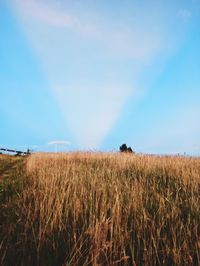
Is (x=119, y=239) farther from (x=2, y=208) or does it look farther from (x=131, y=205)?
(x=2, y=208)

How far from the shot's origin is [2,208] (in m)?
5.11

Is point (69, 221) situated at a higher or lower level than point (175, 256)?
higher

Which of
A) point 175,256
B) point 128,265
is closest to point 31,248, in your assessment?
point 128,265

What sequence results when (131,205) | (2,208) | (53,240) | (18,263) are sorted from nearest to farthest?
(18,263), (53,240), (131,205), (2,208)

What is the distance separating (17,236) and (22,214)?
88cm

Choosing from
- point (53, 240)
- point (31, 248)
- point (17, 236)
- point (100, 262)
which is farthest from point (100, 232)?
point (17, 236)

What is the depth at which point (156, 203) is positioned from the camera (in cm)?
421

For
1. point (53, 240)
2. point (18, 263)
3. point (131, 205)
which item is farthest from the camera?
point (131, 205)

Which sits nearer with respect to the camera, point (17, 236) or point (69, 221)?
point (17, 236)

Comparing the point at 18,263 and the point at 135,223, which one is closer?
the point at 18,263

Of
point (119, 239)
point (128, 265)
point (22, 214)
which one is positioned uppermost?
point (22, 214)

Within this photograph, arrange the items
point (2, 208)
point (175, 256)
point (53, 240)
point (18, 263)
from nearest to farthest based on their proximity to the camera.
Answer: point (175, 256) → point (18, 263) → point (53, 240) → point (2, 208)

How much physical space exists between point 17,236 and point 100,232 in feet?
3.52

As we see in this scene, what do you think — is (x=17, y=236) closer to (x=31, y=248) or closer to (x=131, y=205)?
(x=31, y=248)
